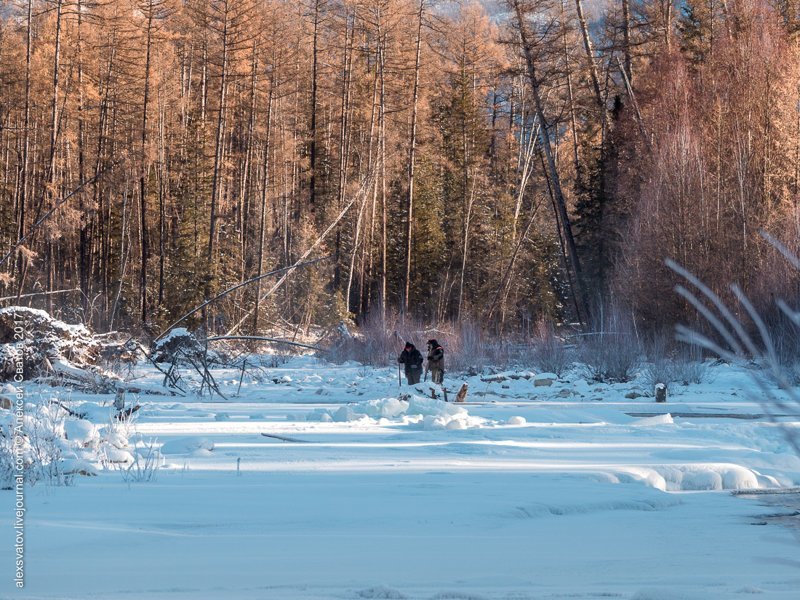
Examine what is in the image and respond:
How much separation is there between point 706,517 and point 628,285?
61.8 ft

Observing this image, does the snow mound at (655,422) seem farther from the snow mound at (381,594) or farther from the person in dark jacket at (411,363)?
the snow mound at (381,594)

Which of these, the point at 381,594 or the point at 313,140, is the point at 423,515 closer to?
the point at 381,594

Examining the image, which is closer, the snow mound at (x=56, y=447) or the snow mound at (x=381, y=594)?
the snow mound at (x=381, y=594)

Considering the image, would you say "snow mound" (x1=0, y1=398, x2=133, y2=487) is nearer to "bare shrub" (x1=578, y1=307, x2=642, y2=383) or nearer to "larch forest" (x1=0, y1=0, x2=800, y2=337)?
"bare shrub" (x1=578, y1=307, x2=642, y2=383)

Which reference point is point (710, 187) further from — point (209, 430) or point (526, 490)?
point (526, 490)

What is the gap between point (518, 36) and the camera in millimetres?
27562

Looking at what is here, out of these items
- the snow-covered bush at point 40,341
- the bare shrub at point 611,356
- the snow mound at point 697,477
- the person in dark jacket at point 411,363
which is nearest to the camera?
the snow mound at point 697,477

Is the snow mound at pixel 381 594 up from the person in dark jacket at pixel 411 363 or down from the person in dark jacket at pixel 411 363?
down

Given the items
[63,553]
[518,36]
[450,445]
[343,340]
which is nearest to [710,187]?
[518,36]

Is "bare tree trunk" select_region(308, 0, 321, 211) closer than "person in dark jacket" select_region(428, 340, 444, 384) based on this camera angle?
No

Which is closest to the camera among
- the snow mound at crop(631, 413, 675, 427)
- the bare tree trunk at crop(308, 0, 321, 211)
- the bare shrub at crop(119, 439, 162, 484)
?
the bare shrub at crop(119, 439, 162, 484)

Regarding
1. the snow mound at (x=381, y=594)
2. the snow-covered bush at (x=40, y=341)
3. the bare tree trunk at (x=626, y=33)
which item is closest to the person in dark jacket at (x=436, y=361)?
the snow-covered bush at (x=40, y=341)

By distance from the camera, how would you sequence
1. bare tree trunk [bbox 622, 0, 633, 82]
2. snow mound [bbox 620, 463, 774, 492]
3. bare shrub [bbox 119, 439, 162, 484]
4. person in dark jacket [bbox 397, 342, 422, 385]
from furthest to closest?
bare tree trunk [bbox 622, 0, 633, 82]
person in dark jacket [bbox 397, 342, 422, 385]
snow mound [bbox 620, 463, 774, 492]
bare shrub [bbox 119, 439, 162, 484]

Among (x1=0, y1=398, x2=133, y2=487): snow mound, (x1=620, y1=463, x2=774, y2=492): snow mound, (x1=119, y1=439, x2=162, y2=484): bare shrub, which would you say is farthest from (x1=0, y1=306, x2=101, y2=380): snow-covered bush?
(x1=620, y1=463, x2=774, y2=492): snow mound
